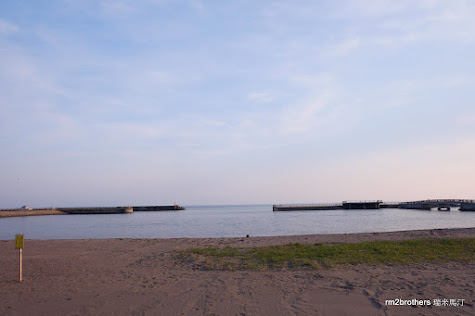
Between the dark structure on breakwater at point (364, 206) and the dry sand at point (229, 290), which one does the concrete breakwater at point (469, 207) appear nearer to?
the dark structure on breakwater at point (364, 206)

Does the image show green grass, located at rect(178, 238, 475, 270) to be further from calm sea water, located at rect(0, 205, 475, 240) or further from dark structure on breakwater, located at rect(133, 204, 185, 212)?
dark structure on breakwater, located at rect(133, 204, 185, 212)

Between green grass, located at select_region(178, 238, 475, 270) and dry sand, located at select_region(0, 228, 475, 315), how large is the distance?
754 millimetres

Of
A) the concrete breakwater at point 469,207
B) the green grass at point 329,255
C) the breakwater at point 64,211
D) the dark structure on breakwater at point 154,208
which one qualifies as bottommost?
the dark structure on breakwater at point 154,208

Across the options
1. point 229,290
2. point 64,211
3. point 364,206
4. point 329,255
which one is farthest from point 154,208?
point 229,290

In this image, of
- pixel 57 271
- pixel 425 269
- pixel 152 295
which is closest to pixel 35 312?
pixel 152 295

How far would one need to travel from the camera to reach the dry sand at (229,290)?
7.39 metres

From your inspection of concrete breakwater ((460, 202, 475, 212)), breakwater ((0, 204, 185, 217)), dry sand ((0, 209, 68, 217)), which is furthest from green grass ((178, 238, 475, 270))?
breakwater ((0, 204, 185, 217))

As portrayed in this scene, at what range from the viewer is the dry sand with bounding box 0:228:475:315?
24.3 feet

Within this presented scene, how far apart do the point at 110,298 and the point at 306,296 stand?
4.52m

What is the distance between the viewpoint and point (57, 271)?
11.8 meters

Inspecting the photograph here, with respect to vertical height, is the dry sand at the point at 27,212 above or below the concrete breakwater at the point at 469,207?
below

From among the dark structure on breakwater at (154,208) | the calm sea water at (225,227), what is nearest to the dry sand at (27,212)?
the dark structure on breakwater at (154,208)

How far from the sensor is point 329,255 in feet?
42.4

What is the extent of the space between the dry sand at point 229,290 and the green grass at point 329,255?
0.75m
